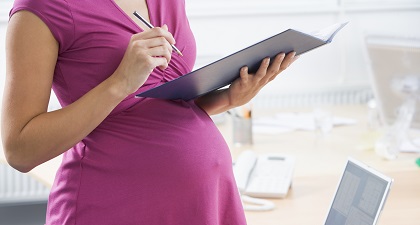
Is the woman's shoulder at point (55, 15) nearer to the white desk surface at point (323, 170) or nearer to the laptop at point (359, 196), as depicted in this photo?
the laptop at point (359, 196)

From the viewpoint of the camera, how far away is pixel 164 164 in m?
1.48

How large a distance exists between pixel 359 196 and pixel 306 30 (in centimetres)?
300

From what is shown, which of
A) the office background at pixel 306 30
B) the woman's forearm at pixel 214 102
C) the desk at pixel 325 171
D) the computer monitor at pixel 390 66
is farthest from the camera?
the office background at pixel 306 30

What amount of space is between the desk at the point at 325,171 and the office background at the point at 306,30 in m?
0.83

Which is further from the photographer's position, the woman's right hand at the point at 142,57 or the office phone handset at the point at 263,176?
the office phone handset at the point at 263,176

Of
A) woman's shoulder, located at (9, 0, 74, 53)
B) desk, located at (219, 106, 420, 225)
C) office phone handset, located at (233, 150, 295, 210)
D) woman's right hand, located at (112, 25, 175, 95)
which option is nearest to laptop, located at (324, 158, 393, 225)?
desk, located at (219, 106, 420, 225)

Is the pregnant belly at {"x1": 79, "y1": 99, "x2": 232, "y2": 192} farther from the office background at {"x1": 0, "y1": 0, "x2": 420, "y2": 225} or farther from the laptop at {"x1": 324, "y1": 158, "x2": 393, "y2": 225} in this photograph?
the office background at {"x1": 0, "y1": 0, "x2": 420, "y2": 225}

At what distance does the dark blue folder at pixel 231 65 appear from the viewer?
4.80 ft

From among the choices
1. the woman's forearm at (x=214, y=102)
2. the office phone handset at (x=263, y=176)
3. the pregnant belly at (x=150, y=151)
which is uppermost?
the woman's forearm at (x=214, y=102)

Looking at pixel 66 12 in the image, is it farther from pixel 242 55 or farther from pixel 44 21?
pixel 242 55

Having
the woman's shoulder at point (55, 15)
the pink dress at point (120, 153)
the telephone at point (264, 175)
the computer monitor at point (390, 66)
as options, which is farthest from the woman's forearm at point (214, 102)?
the computer monitor at point (390, 66)

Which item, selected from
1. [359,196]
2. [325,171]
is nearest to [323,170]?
[325,171]

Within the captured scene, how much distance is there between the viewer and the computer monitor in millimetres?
3033

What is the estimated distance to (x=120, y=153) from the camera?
1.47 m
